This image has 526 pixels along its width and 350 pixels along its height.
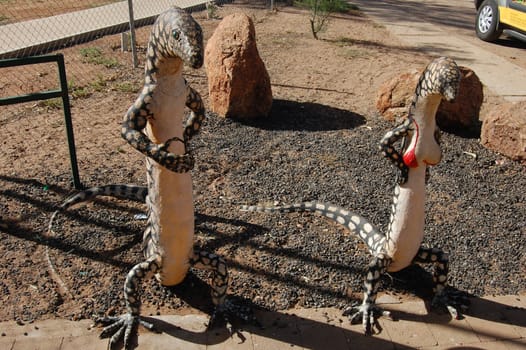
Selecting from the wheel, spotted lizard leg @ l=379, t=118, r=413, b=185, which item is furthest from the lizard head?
the wheel

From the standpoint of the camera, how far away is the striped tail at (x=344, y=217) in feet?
14.0

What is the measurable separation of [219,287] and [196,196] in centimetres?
180

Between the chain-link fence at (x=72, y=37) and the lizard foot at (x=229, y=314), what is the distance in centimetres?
507

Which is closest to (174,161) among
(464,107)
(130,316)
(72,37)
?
(130,316)

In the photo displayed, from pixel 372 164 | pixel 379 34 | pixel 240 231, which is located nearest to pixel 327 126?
pixel 372 164

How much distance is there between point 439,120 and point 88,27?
25.2ft

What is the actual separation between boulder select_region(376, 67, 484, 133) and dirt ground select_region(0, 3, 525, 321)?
30cm

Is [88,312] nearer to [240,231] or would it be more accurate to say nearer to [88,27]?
[240,231]

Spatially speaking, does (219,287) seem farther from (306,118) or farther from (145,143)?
(306,118)

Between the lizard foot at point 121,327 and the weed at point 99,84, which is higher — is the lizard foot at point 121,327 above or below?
below

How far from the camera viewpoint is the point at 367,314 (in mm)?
3848

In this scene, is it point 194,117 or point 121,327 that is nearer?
point 194,117

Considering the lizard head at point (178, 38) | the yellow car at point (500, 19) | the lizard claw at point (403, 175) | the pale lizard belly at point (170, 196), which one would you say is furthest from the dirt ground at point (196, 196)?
the yellow car at point (500, 19)

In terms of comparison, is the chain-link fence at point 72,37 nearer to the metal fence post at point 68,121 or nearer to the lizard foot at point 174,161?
the metal fence post at point 68,121
